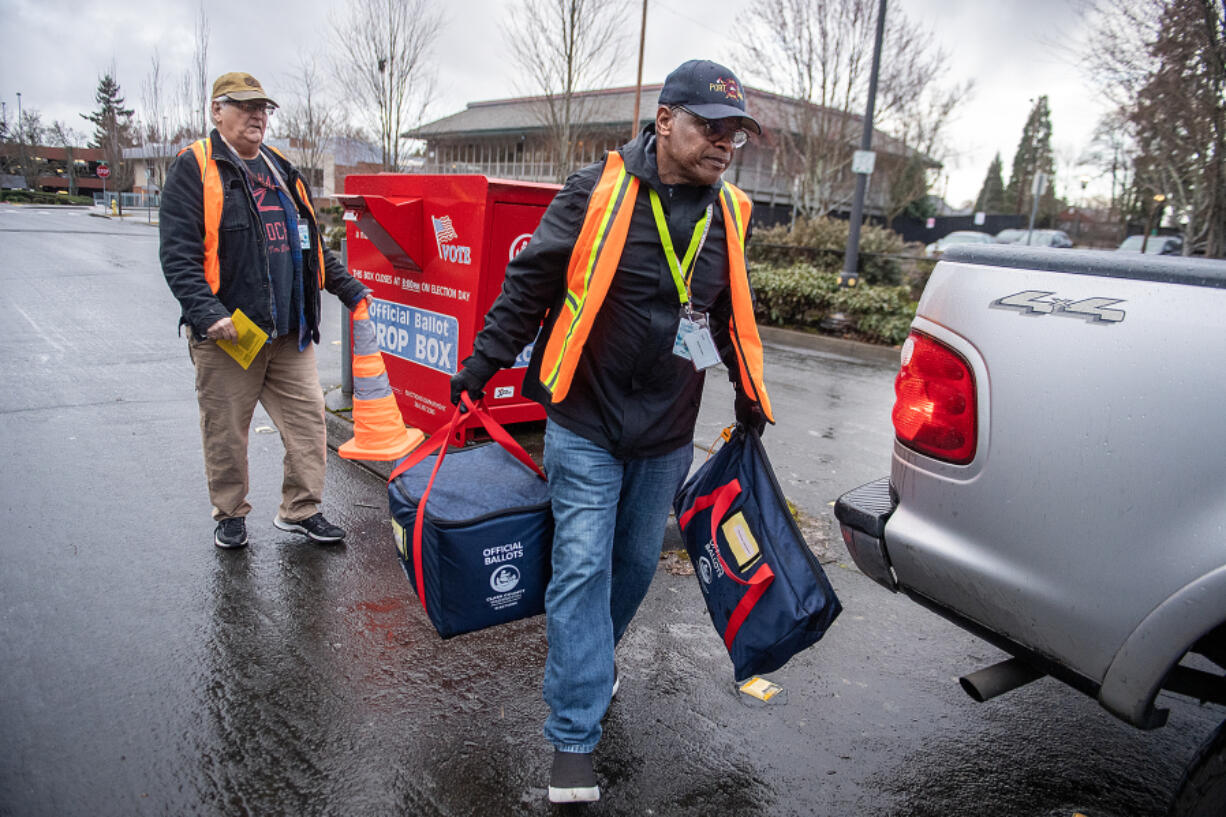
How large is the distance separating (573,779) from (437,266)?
138 inches

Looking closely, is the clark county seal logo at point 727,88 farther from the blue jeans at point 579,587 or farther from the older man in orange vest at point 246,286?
the older man in orange vest at point 246,286

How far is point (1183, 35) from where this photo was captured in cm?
948

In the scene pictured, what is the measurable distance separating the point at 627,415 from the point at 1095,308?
1.19 m

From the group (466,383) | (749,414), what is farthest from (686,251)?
(466,383)

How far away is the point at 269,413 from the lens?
12.6 feet

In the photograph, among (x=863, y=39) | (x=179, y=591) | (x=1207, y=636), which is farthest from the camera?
(x=863, y=39)

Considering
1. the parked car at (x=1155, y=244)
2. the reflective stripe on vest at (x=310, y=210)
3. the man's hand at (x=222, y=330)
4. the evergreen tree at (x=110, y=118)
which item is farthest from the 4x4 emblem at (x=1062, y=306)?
the evergreen tree at (x=110, y=118)

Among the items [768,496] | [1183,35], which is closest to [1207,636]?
[768,496]

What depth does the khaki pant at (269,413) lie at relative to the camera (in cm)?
362

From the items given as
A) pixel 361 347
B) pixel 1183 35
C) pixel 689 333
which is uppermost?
pixel 1183 35

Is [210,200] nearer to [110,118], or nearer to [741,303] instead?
[741,303]

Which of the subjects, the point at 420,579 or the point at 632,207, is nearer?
the point at 632,207

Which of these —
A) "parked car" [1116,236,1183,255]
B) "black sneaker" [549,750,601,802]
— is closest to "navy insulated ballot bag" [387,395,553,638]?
"black sneaker" [549,750,601,802]

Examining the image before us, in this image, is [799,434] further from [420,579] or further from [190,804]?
[190,804]
